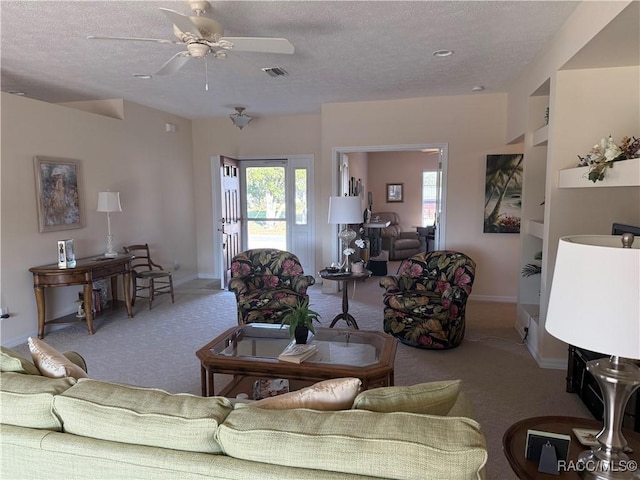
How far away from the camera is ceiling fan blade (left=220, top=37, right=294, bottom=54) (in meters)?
2.60

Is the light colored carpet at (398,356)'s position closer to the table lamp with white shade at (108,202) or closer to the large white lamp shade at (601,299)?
the table lamp with white shade at (108,202)

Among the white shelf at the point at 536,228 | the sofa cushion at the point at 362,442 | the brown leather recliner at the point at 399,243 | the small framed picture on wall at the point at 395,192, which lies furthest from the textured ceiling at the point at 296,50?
the small framed picture on wall at the point at 395,192

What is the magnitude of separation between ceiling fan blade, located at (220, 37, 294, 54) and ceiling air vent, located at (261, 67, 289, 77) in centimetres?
155

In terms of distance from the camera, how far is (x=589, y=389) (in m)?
2.70

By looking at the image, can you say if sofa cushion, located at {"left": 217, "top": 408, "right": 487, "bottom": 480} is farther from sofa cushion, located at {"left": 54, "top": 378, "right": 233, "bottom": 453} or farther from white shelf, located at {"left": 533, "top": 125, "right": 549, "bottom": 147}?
white shelf, located at {"left": 533, "top": 125, "right": 549, "bottom": 147}

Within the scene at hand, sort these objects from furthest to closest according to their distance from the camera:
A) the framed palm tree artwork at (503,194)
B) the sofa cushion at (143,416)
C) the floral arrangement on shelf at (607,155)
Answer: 1. the framed palm tree artwork at (503,194)
2. the floral arrangement on shelf at (607,155)
3. the sofa cushion at (143,416)

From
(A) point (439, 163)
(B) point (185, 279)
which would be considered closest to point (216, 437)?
(A) point (439, 163)

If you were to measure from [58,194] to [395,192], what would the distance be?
7.43 m

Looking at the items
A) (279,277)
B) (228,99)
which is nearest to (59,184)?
(228,99)

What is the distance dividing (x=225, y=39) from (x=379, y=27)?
1.23 m

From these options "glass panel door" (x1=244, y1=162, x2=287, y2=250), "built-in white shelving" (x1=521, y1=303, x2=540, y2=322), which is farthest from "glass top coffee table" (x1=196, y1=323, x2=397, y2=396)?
"glass panel door" (x1=244, y1=162, x2=287, y2=250)

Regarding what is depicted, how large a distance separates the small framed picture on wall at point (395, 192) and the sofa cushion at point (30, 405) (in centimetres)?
941

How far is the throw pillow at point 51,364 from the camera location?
1.66 m

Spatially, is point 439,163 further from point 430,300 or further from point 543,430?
point 543,430
